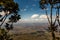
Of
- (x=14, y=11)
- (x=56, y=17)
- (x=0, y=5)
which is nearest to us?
(x=0, y=5)

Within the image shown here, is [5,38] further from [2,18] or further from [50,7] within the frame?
[50,7]

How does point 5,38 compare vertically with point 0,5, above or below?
below

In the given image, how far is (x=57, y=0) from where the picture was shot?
32.6 m

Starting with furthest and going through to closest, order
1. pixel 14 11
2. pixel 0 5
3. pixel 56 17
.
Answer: pixel 56 17
pixel 14 11
pixel 0 5

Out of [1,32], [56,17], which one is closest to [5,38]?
[1,32]

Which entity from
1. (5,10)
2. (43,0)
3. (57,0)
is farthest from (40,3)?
(5,10)

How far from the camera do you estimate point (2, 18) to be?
27609mm

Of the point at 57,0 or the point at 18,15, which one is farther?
the point at 57,0

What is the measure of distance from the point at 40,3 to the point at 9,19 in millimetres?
6563

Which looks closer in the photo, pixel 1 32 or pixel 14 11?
pixel 1 32

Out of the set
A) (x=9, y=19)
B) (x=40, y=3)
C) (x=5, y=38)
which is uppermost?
(x=40, y=3)

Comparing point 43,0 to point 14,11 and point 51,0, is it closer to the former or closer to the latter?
point 51,0

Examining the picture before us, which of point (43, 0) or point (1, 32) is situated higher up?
point (43, 0)

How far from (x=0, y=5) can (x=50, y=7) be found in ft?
30.8
